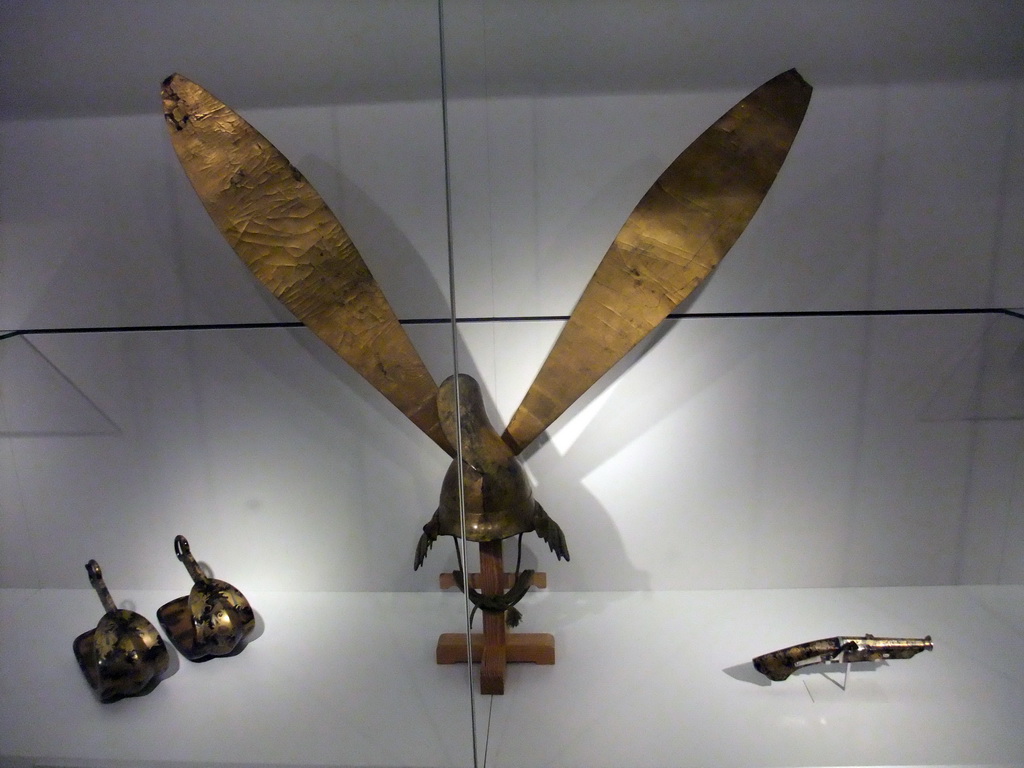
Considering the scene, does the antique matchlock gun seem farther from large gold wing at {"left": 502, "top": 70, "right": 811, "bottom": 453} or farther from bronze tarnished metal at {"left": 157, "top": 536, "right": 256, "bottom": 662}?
bronze tarnished metal at {"left": 157, "top": 536, "right": 256, "bottom": 662}

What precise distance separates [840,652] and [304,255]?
1.17 meters

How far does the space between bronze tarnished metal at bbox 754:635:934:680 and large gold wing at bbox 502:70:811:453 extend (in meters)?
0.60

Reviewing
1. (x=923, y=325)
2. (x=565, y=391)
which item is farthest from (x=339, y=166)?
(x=923, y=325)

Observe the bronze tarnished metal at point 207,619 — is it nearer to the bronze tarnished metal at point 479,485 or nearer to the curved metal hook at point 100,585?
the curved metal hook at point 100,585

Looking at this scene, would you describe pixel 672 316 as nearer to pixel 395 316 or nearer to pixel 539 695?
pixel 395 316

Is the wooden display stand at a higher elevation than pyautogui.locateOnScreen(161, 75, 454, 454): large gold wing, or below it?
below

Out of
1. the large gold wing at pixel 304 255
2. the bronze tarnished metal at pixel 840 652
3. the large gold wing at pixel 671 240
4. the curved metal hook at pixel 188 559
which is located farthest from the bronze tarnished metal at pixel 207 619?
the bronze tarnished metal at pixel 840 652

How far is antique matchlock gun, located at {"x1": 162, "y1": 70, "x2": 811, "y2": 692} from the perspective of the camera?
119cm

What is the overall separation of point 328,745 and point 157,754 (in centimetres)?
27

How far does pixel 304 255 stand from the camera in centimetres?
122

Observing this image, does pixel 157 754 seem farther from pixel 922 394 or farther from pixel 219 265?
pixel 922 394

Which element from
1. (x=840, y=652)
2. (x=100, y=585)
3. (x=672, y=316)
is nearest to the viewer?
(x=100, y=585)

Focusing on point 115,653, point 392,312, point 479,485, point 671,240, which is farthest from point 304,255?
point 115,653

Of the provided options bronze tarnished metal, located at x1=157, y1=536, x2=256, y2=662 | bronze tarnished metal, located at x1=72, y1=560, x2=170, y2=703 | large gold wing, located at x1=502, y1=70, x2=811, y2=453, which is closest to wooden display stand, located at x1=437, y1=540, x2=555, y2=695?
large gold wing, located at x1=502, y1=70, x2=811, y2=453
